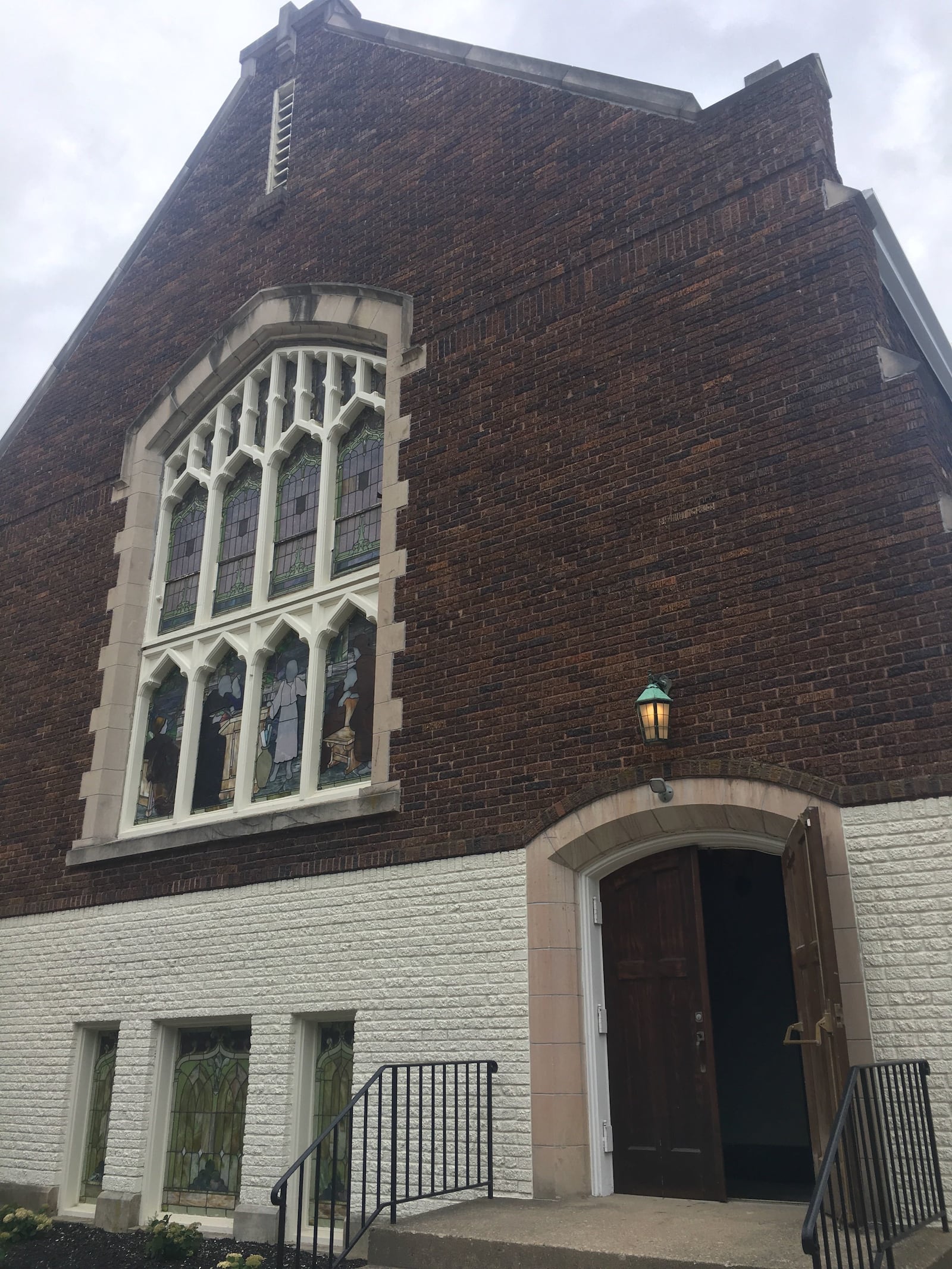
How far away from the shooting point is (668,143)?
9328 millimetres

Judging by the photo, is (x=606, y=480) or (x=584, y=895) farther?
(x=606, y=480)

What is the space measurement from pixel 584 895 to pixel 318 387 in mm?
6416

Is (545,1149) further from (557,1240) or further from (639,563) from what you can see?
(639,563)

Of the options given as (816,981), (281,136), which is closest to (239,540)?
(281,136)

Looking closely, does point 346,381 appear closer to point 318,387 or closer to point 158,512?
point 318,387

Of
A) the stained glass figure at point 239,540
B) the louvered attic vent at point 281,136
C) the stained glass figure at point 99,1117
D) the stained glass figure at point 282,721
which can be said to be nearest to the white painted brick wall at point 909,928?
the stained glass figure at point 282,721

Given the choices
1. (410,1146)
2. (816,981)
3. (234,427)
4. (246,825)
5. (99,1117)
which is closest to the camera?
(816,981)

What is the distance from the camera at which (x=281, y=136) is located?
44.0ft

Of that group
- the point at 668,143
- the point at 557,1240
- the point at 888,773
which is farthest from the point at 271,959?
the point at 668,143

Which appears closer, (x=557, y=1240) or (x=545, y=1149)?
(x=557, y=1240)

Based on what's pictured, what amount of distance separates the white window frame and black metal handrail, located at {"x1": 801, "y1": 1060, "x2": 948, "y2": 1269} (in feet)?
16.7

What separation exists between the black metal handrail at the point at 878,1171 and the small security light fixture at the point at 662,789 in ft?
7.21

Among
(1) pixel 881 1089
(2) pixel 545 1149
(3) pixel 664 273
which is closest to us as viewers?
(1) pixel 881 1089

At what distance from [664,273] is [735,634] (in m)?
3.26
